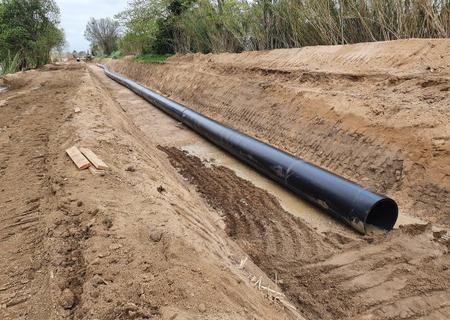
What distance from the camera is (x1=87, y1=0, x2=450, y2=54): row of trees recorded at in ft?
30.8

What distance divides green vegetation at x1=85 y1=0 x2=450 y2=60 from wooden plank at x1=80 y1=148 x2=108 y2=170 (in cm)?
861

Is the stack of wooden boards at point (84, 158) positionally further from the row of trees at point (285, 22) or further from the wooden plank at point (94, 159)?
the row of trees at point (285, 22)

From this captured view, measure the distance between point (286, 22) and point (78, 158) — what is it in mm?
11057

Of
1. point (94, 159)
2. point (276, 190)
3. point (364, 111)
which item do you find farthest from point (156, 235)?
point (364, 111)

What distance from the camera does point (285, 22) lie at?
45.8 feet

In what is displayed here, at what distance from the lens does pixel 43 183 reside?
16.5ft

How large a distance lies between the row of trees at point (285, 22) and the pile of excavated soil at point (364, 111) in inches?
42.8

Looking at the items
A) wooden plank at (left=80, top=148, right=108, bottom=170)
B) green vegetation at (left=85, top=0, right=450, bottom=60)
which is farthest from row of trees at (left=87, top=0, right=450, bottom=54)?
wooden plank at (left=80, top=148, right=108, bottom=170)

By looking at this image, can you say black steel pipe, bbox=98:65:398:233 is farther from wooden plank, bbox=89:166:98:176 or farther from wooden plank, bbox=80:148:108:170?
wooden plank, bbox=89:166:98:176

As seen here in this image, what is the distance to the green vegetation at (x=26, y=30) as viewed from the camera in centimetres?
2664

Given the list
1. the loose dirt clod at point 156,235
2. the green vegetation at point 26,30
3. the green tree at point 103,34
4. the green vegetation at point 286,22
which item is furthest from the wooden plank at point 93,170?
the green tree at point 103,34

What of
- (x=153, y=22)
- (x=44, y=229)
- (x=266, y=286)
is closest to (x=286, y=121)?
(x=266, y=286)

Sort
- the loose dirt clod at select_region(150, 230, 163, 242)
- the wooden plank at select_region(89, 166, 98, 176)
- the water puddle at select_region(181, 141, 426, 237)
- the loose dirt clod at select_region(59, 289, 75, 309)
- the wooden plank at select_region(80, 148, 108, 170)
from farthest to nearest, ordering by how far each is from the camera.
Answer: the water puddle at select_region(181, 141, 426, 237)
the wooden plank at select_region(80, 148, 108, 170)
the wooden plank at select_region(89, 166, 98, 176)
the loose dirt clod at select_region(150, 230, 163, 242)
the loose dirt clod at select_region(59, 289, 75, 309)

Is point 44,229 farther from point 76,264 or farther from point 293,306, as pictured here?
point 293,306
